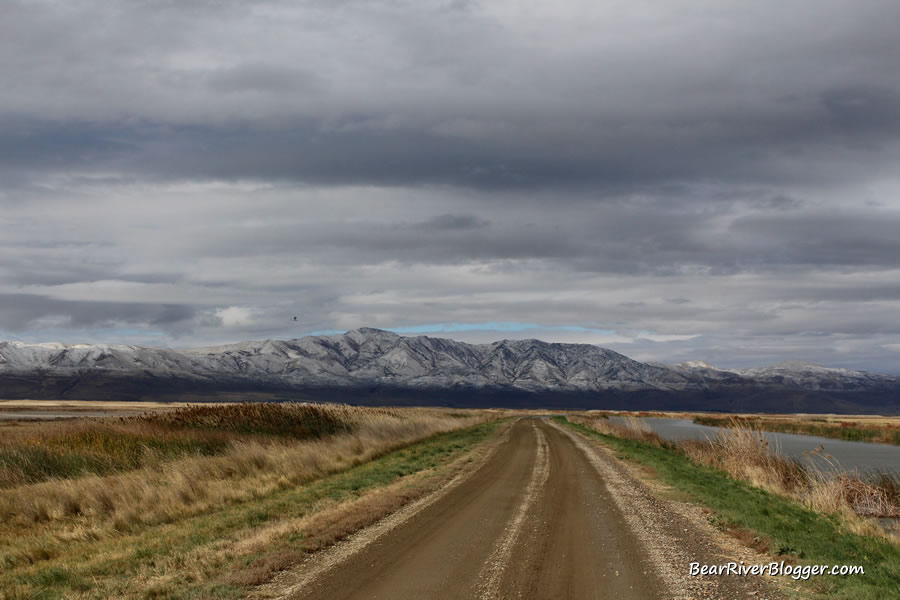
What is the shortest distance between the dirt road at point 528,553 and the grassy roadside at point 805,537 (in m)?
1.03

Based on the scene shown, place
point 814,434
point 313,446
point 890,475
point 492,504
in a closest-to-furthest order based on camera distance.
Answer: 1. point 492,504
2. point 890,475
3. point 313,446
4. point 814,434

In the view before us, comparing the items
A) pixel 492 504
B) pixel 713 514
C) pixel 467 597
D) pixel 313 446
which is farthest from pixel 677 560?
pixel 313 446

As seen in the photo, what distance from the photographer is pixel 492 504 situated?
18.0 meters

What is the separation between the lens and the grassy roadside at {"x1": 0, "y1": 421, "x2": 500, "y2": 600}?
10664 millimetres

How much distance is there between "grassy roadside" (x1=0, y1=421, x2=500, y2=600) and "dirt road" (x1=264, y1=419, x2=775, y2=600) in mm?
911

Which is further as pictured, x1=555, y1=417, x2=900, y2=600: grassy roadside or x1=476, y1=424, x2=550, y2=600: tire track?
x1=555, y1=417, x2=900, y2=600: grassy roadside

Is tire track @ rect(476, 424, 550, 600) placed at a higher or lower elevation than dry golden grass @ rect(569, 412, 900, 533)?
higher

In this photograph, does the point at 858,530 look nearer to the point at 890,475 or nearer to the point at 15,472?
the point at 890,475

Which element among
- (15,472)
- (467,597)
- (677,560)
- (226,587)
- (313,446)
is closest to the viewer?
(467,597)

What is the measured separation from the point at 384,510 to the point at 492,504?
120 inches

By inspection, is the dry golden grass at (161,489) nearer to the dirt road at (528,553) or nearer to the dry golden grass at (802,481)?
the dirt road at (528,553)

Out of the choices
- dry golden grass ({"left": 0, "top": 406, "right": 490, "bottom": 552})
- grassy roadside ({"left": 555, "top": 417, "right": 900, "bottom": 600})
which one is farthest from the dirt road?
dry golden grass ({"left": 0, "top": 406, "right": 490, "bottom": 552})

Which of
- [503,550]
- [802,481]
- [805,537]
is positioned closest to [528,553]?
[503,550]

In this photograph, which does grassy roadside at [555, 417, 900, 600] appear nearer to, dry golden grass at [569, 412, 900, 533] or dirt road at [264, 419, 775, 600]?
dry golden grass at [569, 412, 900, 533]
